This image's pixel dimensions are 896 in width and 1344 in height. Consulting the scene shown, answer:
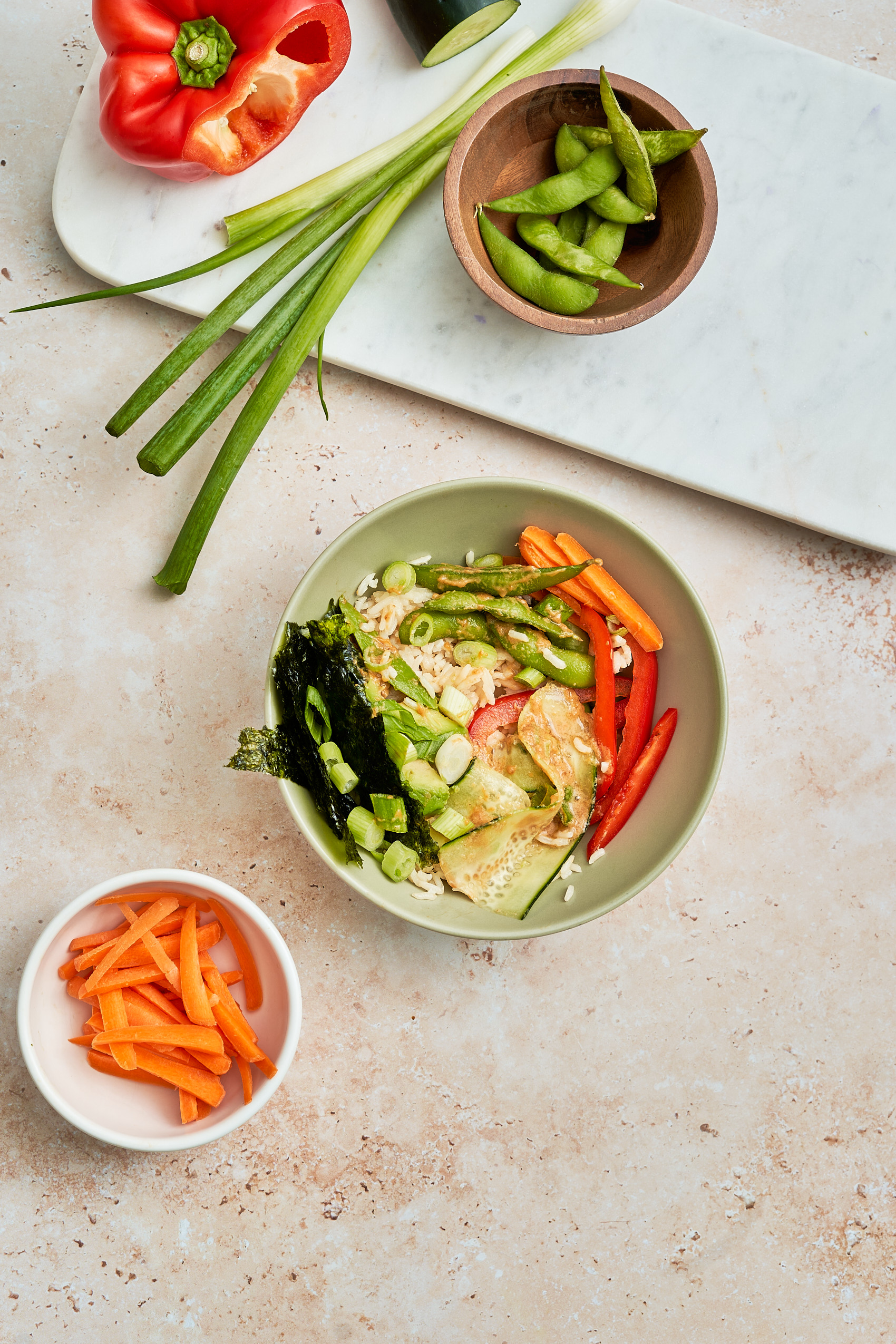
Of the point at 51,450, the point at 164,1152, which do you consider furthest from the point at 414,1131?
the point at 51,450

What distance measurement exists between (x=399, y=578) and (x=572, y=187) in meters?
0.82

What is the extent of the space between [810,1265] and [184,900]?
149cm

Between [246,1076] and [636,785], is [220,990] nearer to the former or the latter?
[246,1076]

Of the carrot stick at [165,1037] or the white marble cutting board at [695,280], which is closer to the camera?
the carrot stick at [165,1037]

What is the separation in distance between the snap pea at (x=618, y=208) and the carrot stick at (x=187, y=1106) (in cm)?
181

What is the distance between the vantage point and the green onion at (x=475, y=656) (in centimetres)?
171

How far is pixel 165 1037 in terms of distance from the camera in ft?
5.25

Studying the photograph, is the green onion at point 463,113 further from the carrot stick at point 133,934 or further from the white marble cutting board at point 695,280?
the carrot stick at point 133,934

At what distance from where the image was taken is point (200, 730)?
74.9 inches

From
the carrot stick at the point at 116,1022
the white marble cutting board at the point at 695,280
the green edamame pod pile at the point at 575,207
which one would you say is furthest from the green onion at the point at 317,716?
the green edamame pod pile at the point at 575,207

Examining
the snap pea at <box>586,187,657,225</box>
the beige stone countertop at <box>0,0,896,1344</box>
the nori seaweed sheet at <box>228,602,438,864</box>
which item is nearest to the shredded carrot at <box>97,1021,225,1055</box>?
the beige stone countertop at <box>0,0,896,1344</box>

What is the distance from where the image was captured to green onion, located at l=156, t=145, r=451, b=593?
1762 millimetres

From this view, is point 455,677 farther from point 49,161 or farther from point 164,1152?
point 49,161

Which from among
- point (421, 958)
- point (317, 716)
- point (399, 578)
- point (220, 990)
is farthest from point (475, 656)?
point (220, 990)
